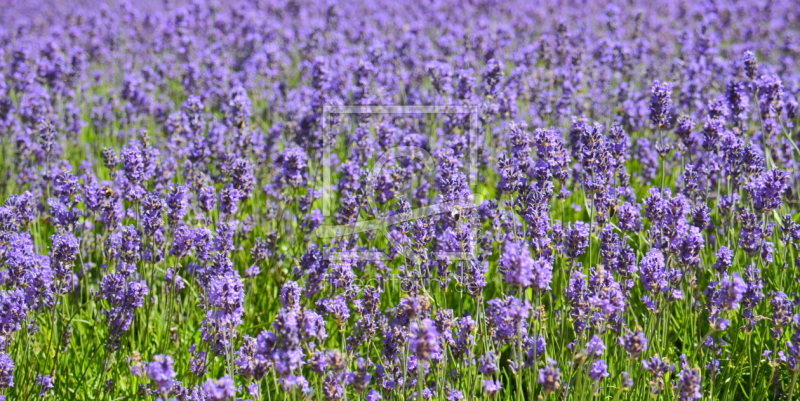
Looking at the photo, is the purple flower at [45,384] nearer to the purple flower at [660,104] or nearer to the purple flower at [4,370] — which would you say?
the purple flower at [4,370]

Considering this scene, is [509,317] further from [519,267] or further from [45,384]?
[45,384]

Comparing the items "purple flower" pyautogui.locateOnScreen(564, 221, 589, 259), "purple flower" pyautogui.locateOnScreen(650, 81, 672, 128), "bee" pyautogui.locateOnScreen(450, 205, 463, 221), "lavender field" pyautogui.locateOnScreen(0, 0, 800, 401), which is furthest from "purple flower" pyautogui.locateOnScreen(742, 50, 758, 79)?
"bee" pyautogui.locateOnScreen(450, 205, 463, 221)

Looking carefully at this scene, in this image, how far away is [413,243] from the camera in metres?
3.07

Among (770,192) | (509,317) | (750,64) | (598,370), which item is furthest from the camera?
(750,64)

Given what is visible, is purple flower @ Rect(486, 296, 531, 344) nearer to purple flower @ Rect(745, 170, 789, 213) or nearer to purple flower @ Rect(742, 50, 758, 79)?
purple flower @ Rect(745, 170, 789, 213)

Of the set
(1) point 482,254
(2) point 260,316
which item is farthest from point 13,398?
(1) point 482,254

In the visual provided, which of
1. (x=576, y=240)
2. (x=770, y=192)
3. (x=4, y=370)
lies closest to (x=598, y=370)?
(x=576, y=240)

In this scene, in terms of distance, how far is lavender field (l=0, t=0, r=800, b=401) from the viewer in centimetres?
260

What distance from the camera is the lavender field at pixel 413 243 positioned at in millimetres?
2596

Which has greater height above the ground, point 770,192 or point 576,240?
point 770,192

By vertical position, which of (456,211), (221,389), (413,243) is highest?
(456,211)

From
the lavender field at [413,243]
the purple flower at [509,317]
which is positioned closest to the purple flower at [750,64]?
the lavender field at [413,243]

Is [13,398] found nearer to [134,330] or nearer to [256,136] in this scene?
[134,330]

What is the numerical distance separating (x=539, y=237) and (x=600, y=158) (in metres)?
0.53
